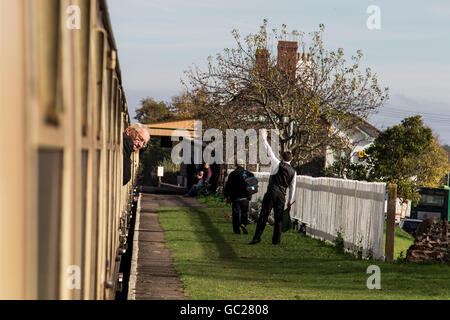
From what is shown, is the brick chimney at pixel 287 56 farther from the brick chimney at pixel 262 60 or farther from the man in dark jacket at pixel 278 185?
the man in dark jacket at pixel 278 185

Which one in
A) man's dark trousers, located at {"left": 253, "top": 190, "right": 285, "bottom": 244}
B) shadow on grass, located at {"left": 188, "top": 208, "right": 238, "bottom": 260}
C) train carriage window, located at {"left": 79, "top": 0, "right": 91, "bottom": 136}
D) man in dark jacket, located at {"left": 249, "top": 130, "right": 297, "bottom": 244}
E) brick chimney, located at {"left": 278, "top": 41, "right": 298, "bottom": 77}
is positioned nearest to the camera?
train carriage window, located at {"left": 79, "top": 0, "right": 91, "bottom": 136}

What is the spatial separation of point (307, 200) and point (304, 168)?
38320mm

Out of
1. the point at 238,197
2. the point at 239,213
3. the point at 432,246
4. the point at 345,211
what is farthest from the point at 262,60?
the point at 432,246

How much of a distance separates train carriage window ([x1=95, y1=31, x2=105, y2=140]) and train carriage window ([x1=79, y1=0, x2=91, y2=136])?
0.60 m

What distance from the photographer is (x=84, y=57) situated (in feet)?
9.58

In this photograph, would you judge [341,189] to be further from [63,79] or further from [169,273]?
[63,79]

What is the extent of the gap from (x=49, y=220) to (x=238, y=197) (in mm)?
15915

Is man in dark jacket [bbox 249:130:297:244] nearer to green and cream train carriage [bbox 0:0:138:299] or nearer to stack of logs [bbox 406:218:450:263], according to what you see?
stack of logs [bbox 406:218:450:263]

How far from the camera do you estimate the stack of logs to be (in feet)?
42.0

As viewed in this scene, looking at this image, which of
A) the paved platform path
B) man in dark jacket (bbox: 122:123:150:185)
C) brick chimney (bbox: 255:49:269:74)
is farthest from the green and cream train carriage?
brick chimney (bbox: 255:49:269:74)

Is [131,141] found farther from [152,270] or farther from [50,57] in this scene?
[50,57]

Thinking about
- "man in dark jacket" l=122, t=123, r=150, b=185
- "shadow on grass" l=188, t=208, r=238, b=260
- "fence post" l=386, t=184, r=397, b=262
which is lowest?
"shadow on grass" l=188, t=208, r=238, b=260

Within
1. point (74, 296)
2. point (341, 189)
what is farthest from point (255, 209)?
point (74, 296)

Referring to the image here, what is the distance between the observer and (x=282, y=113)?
23.7m
